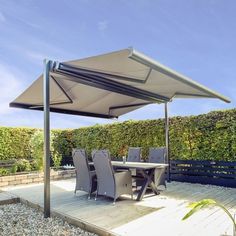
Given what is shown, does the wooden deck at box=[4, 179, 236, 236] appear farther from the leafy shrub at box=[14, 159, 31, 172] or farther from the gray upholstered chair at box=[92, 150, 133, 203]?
the leafy shrub at box=[14, 159, 31, 172]

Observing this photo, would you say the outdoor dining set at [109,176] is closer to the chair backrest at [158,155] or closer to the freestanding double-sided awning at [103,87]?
the chair backrest at [158,155]

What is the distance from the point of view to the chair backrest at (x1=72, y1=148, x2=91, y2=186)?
23.5ft

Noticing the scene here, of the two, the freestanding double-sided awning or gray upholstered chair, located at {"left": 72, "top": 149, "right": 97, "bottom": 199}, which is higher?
the freestanding double-sided awning

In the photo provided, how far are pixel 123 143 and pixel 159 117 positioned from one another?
7.92ft

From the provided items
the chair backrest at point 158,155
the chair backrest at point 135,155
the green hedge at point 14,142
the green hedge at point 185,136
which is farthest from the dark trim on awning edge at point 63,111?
the green hedge at point 14,142

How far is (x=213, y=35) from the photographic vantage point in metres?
9.33

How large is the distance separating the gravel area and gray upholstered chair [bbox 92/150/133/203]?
1436 mm

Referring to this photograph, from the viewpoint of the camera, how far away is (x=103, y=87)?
24.5 feet

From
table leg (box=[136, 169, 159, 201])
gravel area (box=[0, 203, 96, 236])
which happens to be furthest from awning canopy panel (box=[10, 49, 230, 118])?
gravel area (box=[0, 203, 96, 236])

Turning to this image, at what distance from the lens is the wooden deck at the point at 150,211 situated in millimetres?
4652

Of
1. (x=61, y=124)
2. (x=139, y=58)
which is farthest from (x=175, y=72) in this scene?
(x=61, y=124)

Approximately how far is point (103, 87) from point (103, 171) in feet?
7.71

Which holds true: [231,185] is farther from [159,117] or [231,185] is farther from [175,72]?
[175,72]

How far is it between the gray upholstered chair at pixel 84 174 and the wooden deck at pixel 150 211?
309 millimetres
